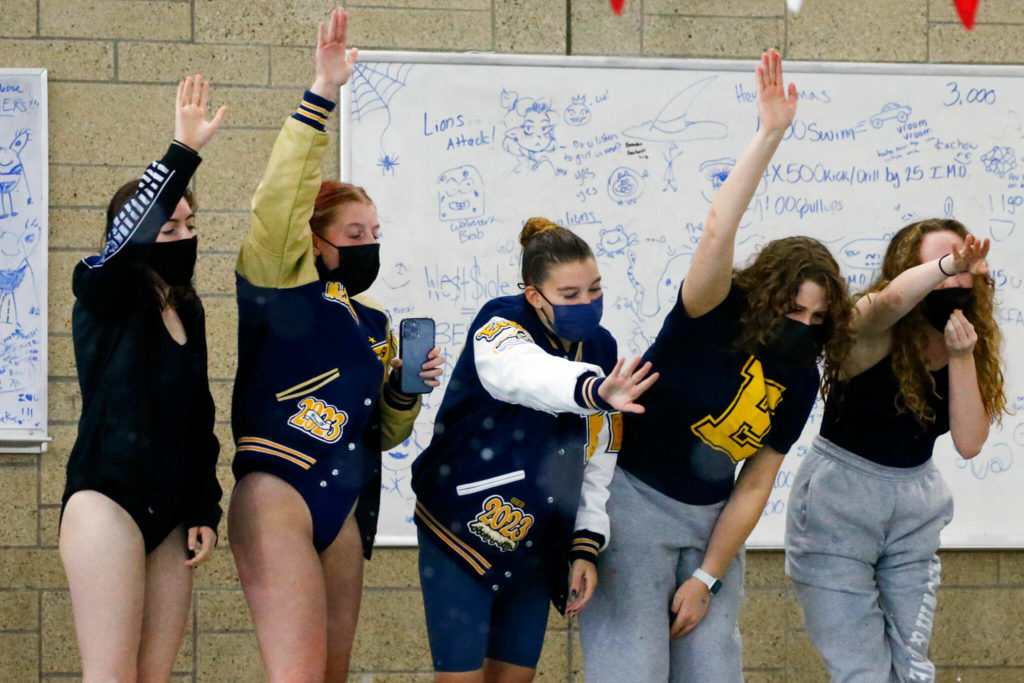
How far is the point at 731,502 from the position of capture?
277 centimetres

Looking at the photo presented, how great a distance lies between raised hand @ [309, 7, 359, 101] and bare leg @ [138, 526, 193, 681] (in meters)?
1.04

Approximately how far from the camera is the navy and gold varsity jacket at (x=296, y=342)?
2.46 metres

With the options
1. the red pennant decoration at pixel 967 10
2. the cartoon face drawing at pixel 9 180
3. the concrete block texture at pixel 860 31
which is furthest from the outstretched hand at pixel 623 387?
the red pennant decoration at pixel 967 10

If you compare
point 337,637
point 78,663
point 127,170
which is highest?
point 127,170

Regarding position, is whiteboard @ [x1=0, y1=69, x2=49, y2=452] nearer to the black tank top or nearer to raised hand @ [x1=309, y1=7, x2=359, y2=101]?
raised hand @ [x1=309, y1=7, x2=359, y2=101]

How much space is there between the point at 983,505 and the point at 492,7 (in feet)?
8.94

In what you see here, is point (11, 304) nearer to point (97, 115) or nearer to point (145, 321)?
point (97, 115)

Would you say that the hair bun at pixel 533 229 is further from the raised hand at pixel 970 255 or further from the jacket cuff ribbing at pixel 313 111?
the raised hand at pixel 970 255

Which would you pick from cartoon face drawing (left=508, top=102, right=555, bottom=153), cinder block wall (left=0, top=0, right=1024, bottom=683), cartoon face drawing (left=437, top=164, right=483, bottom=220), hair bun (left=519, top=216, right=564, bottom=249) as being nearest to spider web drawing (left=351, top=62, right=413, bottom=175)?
cinder block wall (left=0, top=0, right=1024, bottom=683)

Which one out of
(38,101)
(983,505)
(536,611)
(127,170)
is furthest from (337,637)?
(983,505)

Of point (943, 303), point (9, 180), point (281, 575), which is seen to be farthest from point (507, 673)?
point (9, 180)

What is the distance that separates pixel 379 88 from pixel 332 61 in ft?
5.45

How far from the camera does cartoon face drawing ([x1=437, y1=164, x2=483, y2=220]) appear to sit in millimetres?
4246

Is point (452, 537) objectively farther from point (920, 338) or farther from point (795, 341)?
point (920, 338)
